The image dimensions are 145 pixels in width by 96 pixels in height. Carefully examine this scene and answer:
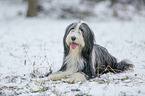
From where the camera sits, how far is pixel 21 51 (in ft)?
18.7

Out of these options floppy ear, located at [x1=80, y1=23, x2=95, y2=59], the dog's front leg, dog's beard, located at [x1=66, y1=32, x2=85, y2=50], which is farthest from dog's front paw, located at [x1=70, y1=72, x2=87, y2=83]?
dog's beard, located at [x1=66, y1=32, x2=85, y2=50]

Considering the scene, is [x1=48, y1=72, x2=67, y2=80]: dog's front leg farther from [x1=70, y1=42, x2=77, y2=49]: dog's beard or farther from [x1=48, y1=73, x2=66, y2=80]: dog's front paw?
[x1=70, y1=42, x2=77, y2=49]: dog's beard

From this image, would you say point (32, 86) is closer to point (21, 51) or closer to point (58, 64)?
point (58, 64)

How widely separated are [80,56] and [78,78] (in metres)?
0.43

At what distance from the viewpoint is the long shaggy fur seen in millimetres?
3545

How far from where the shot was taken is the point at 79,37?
11.5ft

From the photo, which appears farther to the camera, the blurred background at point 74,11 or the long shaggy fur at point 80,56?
the blurred background at point 74,11

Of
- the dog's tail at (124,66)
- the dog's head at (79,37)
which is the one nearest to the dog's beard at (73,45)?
the dog's head at (79,37)

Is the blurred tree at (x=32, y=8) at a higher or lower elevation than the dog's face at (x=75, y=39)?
higher

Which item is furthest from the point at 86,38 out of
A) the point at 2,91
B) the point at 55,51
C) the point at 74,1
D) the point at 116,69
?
the point at 74,1

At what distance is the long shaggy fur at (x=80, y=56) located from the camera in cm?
354

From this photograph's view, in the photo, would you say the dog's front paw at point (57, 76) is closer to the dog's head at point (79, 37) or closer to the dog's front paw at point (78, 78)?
the dog's front paw at point (78, 78)

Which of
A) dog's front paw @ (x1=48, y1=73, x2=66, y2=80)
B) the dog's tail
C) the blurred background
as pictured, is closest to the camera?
dog's front paw @ (x1=48, y1=73, x2=66, y2=80)

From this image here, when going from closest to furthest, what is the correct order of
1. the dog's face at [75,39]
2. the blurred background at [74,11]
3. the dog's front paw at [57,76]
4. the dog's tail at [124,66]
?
the dog's face at [75,39] < the dog's front paw at [57,76] < the dog's tail at [124,66] < the blurred background at [74,11]
